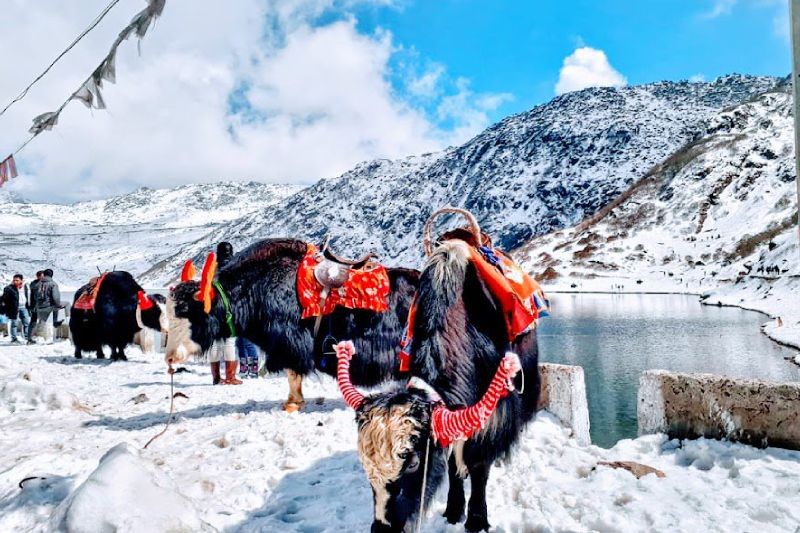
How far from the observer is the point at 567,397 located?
480 cm

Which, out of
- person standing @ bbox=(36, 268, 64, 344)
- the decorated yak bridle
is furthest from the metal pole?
person standing @ bbox=(36, 268, 64, 344)

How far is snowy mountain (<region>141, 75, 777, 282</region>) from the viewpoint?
127m

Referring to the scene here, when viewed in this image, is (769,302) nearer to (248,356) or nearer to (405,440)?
(248,356)

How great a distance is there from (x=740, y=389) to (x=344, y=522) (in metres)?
3.25

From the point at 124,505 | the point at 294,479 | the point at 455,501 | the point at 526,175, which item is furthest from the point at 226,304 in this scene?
the point at 526,175

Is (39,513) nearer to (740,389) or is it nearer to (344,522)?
(344,522)

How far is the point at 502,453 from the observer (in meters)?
3.14

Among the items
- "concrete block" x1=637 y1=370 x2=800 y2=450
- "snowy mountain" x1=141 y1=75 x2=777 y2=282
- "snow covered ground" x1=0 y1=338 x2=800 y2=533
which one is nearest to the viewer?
"snow covered ground" x1=0 y1=338 x2=800 y2=533

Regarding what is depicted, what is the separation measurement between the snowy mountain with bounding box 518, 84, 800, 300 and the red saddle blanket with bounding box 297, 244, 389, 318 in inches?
A: 1926

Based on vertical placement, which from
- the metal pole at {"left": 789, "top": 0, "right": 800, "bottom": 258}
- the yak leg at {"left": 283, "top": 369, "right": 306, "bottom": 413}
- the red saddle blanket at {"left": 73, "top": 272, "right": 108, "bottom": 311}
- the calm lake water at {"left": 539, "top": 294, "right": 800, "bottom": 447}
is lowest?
the calm lake water at {"left": 539, "top": 294, "right": 800, "bottom": 447}

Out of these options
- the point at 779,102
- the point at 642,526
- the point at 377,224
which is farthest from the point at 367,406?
the point at 377,224

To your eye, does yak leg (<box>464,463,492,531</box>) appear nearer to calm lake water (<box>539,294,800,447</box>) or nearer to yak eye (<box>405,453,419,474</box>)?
yak eye (<box>405,453,419,474</box>)

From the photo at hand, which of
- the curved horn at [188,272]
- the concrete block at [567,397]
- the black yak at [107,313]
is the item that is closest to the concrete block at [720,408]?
the concrete block at [567,397]

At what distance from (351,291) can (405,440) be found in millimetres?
2831
